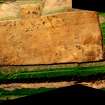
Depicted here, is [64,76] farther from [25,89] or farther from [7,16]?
[7,16]

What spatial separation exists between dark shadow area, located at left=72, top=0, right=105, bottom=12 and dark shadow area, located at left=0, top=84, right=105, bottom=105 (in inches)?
28.2

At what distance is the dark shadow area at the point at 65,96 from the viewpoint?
2.69m

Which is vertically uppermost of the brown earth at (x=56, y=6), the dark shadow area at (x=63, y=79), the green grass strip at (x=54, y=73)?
the brown earth at (x=56, y=6)

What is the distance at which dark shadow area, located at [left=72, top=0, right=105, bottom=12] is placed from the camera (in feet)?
9.91

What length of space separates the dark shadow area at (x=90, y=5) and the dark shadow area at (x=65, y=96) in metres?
0.72

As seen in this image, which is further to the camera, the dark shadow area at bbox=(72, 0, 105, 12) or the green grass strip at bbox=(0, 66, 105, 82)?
the dark shadow area at bbox=(72, 0, 105, 12)

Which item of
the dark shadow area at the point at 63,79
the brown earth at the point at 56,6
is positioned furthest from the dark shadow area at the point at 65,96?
the brown earth at the point at 56,6

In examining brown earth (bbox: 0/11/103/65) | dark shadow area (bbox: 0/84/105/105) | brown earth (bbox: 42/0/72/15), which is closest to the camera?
dark shadow area (bbox: 0/84/105/105)

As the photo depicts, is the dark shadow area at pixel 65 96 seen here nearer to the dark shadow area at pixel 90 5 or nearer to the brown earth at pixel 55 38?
the brown earth at pixel 55 38

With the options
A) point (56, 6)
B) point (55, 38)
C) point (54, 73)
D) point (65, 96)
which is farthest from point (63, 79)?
point (56, 6)

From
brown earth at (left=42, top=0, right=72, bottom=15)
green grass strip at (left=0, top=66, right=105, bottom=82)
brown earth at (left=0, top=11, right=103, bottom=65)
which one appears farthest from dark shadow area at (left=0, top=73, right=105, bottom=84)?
brown earth at (left=42, top=0, right=72, bottom=15)

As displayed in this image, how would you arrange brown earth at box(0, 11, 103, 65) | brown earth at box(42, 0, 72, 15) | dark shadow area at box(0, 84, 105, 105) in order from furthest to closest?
brown earth at box(42, 0, 72, 15) → brown earth at box(0, 11, 103, 65) → dark shadow area at box(0, 84, 105, 105)

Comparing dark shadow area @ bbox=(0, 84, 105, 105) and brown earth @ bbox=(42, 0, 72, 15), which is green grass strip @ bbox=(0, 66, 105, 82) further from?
brown earth @ bbox=(42, 0, 72, 15)

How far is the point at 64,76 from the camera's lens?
2.84 m
